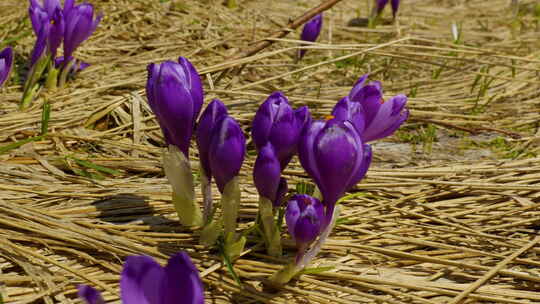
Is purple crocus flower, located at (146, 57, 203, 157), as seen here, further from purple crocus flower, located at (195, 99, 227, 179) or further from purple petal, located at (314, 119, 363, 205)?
purple petal, located at (314, 119, 363, 205)

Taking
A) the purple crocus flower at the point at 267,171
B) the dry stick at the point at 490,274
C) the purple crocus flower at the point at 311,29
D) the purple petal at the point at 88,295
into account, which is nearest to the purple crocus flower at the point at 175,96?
the purple crocus flower at the point at 267,171

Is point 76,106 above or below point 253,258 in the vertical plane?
above

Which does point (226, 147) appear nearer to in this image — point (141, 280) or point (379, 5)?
point (141, 280)

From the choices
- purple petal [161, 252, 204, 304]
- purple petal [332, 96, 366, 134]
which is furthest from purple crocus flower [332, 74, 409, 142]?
purple petal [161, 252, 204, 304]

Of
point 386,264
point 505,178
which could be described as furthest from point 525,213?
point 386,264

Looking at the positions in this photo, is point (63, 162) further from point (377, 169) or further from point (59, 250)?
point (377, 169)

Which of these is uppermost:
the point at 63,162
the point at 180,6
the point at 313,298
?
the point at 180,6

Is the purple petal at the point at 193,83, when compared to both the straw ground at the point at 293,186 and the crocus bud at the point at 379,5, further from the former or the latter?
the crocus bud at the point at 379,5
